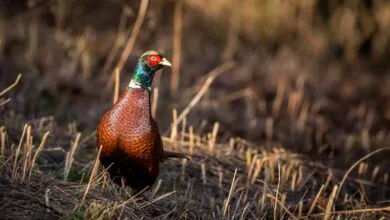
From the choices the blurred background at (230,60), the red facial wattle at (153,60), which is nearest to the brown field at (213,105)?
the blurred background at (230,60)

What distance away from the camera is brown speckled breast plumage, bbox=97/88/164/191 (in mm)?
4555

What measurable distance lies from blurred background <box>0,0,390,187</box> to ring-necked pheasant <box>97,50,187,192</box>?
4.33ft

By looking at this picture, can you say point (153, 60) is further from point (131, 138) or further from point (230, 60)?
point (230, 60)

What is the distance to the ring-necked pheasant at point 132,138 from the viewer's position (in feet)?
14.9

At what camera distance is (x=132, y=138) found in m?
4.54

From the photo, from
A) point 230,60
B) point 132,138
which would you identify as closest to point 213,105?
point 230,60

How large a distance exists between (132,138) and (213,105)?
15.1 feet

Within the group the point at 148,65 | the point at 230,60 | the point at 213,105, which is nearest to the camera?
the point at 148,65

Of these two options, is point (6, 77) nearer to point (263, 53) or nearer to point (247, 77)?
point (247, 77)

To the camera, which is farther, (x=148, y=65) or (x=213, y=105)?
(x=213, y=105)

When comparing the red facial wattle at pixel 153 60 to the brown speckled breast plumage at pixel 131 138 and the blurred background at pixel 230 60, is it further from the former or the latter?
the blurred background at pixel 230 60

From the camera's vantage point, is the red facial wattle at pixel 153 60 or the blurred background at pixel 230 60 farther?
the blurred background at pixel 230 60

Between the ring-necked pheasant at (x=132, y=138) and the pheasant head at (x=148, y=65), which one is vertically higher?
the pheasant head at (x=148, y=65)

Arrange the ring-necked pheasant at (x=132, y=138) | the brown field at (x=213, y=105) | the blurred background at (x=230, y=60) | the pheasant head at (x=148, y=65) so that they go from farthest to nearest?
the blurred background at (x=230, y=60) < the pheasant head at (x=148, y=65) < the brown field at (x=213, y=105) < the ring-necked pheasant at (x=132, y=138)
